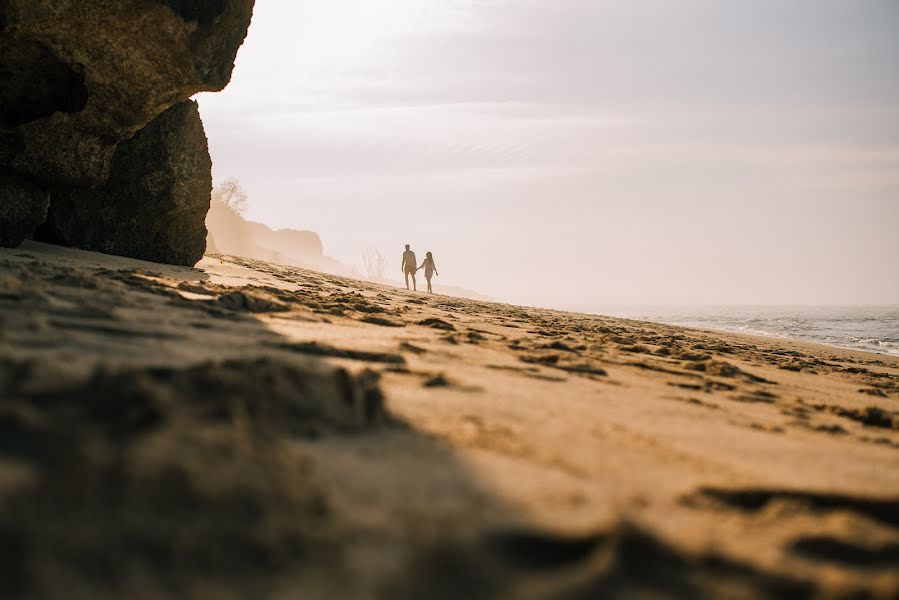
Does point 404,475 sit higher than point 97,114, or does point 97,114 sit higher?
point 97,114

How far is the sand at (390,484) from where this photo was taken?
2.69ft

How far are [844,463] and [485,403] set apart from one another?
3.34 feet

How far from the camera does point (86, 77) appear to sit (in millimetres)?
5148

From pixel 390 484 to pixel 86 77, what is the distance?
553 cm

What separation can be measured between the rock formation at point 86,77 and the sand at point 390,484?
361 centimetres

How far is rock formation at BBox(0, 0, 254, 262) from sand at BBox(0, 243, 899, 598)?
11.8ft

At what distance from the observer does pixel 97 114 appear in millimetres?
5355

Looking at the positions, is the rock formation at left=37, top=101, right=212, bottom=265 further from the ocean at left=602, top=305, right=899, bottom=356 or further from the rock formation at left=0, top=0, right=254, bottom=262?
the ocean at left=602, top=305, right=899, bottom=356

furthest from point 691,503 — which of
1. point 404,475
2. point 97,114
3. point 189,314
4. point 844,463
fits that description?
point 97,114

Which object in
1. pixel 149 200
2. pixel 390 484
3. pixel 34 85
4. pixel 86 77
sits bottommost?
pixel 390 484

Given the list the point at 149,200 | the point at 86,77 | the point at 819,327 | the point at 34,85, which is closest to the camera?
the point at 34,85

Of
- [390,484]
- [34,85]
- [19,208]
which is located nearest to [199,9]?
[34,85]

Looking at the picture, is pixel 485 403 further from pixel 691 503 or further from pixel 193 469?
pixel 193 469

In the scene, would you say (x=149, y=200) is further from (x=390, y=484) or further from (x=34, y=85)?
(x=390, y=484)
